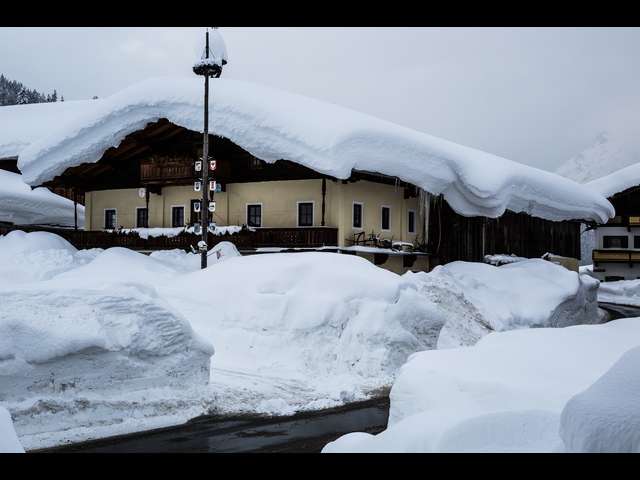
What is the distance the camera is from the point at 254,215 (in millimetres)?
26266

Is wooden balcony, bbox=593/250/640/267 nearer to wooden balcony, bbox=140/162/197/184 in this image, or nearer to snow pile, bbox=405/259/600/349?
snow pile, bbox=405/259/600/349

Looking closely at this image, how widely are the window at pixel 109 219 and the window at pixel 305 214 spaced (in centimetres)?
1008

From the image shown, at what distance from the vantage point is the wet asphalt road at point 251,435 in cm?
667

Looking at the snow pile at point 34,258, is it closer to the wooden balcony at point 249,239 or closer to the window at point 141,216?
the wooden balcony at point 249,239

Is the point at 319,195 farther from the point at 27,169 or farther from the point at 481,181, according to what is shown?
the point at 27,169

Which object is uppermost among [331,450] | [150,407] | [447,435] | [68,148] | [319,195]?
[68,148]

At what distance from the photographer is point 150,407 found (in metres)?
8.14

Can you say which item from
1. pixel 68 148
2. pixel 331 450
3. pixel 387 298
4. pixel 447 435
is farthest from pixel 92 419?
pixel 68 148

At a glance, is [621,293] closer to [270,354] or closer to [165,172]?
[165,172]

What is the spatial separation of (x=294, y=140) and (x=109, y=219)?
13.6 m

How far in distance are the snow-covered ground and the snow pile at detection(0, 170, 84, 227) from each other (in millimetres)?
22374

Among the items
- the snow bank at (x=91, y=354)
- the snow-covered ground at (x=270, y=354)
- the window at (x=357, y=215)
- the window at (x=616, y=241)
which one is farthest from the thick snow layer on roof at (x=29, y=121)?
the window at (x=616, y=241)


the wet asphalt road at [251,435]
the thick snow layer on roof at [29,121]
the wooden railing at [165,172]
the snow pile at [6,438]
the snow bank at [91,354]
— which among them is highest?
the thick snow layer on roof at [29,121]

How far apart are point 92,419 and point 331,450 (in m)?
4.08
